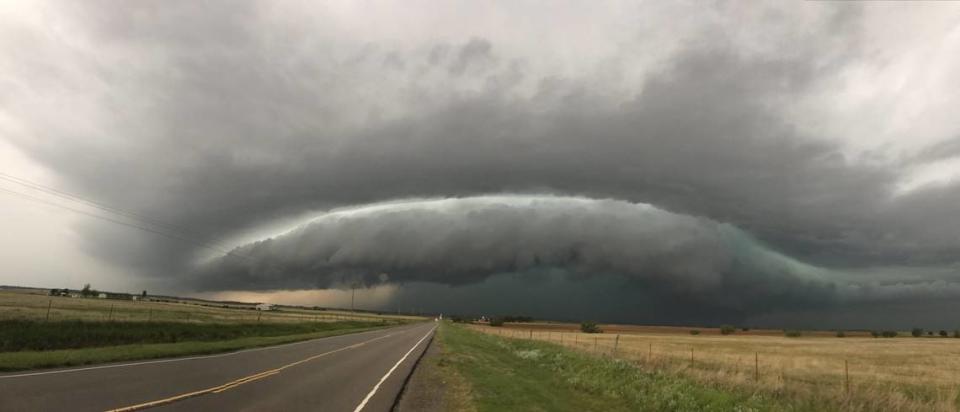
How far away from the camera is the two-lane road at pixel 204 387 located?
12.6 m

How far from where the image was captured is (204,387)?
15766 millimetres

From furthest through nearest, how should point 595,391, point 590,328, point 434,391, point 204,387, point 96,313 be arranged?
1. point 590,328
2. point 96,313
3. point 595,391
4. point 434,391
5. point 204,387

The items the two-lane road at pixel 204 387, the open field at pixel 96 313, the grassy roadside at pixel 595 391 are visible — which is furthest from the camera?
the open field at pixel 96 313

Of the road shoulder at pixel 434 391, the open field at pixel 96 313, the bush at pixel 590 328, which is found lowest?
the bush at pixel 590 328

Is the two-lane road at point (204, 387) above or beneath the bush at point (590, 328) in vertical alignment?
above

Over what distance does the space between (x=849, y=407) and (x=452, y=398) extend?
14.7 meters

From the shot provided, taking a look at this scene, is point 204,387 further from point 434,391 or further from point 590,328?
point 590,328

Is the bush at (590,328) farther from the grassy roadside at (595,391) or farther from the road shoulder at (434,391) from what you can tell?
the road shoulder at (434,391)

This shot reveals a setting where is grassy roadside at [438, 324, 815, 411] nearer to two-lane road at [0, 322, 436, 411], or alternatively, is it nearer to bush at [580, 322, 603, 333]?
two-lane road at [0, 322, 436, 411]

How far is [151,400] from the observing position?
12930 millimetres

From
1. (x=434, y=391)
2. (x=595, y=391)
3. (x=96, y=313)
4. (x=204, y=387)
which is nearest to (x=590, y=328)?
(x=96, y=313)

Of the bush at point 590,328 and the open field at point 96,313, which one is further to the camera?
the bush at point 590,328

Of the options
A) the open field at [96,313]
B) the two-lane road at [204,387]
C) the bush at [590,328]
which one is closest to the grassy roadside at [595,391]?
the two-lane road at [204,387]

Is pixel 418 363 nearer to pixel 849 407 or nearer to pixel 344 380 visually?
pixel 344 380
